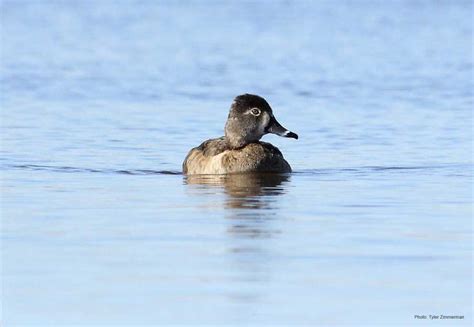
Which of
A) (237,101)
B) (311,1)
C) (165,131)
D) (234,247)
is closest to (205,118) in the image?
(165,131)

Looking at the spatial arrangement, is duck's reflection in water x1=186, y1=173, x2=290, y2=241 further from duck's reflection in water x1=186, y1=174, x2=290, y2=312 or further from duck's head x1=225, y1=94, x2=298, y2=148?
duck's head x1=225, y1=94, x2=298, y2=148

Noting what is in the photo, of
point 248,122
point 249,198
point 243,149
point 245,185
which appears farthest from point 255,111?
point 249,198

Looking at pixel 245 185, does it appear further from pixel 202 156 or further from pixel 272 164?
pixel 202 156

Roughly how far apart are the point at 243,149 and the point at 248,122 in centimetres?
36

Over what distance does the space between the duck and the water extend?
0.28 metres

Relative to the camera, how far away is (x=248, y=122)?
643 inches

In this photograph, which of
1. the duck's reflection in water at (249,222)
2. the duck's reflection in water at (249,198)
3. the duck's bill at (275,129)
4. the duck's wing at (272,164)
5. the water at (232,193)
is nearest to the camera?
the water at (232,193)

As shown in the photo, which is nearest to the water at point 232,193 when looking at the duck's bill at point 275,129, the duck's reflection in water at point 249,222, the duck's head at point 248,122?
the duck's reflection in water at point 249,222

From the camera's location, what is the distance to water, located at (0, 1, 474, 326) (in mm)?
9039

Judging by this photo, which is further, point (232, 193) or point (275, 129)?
point (275, 129)

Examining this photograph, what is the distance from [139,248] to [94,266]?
0.76 metres

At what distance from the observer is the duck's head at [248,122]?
53.5ft

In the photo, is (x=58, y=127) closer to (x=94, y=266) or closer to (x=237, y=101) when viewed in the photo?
(x=237, y=101)

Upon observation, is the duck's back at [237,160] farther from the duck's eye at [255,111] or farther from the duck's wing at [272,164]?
the duck's eye at [255,111]
